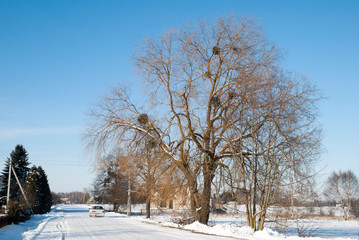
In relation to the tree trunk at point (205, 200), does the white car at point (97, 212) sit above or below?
below

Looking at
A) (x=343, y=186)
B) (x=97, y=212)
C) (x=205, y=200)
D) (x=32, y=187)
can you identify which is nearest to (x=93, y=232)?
(x=205, y=200)

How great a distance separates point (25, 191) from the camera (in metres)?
38.6

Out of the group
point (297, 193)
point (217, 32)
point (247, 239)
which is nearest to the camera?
point (247, 239)

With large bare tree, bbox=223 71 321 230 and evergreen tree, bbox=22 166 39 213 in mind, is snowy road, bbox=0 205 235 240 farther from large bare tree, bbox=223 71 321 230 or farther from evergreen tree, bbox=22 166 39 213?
evergreen tree, bbox=22 166 39 213

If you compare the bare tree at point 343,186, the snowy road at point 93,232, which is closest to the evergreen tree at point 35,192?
the snowy road at point 93,232

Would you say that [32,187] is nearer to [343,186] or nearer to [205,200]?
[205,200]

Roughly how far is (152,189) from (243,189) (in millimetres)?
5664

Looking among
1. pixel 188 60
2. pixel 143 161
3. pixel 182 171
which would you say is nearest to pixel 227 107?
pixel 188 60

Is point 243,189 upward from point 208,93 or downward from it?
downward

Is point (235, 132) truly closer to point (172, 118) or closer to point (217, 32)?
point (172, 118)

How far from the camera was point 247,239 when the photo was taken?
1365cm

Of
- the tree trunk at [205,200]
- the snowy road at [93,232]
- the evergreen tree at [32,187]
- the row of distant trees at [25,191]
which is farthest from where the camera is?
the evergreen tree at [32,187]

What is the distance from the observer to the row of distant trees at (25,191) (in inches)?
982

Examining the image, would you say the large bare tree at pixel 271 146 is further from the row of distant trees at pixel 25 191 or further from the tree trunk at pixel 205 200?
the row of distant trees at pixel 25 191
